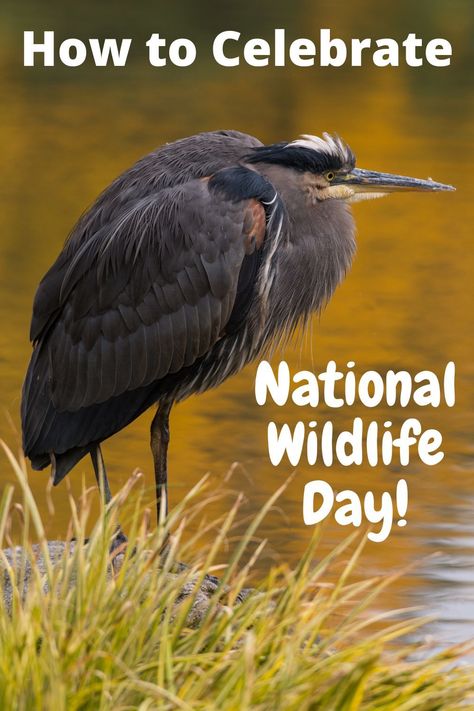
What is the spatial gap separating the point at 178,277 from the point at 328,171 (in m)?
0.71

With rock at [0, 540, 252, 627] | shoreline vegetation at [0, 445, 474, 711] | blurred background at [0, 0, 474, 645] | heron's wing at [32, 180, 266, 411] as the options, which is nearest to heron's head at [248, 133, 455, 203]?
heron's wing at [32, 180, 266, 411]

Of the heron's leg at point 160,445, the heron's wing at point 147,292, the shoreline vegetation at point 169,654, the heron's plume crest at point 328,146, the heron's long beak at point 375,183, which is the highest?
the heron's plume crest at point 328,146

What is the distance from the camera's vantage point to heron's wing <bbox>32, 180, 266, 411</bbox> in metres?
6.33

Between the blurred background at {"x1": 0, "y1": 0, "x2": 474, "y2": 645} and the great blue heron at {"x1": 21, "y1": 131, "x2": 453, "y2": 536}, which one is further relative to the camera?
the blurred background at {"x1": 0, "y1": 0, "x2": 474, "y2": 645}

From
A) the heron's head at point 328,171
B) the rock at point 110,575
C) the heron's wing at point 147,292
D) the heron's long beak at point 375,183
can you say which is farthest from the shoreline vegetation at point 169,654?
the heron's long beak at point 375,183

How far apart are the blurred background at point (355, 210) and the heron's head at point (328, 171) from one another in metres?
0.74

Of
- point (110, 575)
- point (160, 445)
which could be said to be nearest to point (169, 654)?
point (110, 575)

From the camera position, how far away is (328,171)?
6590 millimetres

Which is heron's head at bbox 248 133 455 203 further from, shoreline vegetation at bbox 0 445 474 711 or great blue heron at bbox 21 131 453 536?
shoreline vegetation at bbox 0 445 474 711

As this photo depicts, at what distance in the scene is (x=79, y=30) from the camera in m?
28.2

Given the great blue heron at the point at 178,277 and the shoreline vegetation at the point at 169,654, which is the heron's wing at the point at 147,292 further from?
the shoreline vegetation at the point at 169,654

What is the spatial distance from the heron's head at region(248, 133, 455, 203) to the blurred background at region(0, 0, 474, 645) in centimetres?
74

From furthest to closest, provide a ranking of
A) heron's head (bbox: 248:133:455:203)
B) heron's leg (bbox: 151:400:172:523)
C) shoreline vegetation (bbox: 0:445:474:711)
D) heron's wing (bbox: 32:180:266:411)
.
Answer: heron's leg (bbox: 151:400:172:523) → heron's head (bbox: 248:133:455:203) → heron's wing (bbox: 32:180:266:411) → shoreline vegetation (bbox: 0:445:474:711)

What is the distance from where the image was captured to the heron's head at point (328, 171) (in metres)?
6.45
